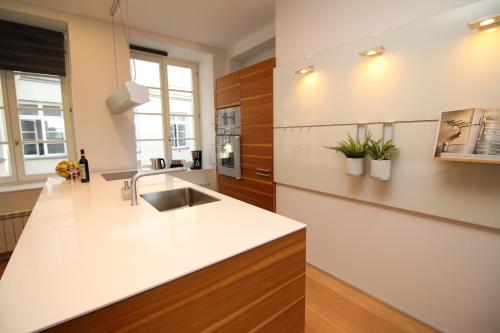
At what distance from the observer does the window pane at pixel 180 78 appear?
3990mm

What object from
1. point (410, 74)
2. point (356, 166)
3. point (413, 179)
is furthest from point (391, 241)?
point (410, 74)

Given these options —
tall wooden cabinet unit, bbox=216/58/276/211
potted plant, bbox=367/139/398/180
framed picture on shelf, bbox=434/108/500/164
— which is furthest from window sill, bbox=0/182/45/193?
framed picture on shelf, bbox=434/108/500/164

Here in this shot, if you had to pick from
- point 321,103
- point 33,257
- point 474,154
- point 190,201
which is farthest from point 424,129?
point 33,257

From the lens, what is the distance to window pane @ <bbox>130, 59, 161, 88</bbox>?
3.66 m

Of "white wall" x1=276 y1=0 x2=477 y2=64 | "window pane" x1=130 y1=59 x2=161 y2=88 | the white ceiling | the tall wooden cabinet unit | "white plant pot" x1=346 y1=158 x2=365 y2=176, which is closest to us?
"white wall" x1=276 y1=0 x2=477 y2=64

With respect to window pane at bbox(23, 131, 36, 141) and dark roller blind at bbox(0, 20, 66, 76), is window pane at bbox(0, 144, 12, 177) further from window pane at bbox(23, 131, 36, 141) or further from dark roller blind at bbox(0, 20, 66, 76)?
dark roller blind at bbox(0, 20, 66, 76)

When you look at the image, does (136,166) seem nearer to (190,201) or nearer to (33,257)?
(190,201)

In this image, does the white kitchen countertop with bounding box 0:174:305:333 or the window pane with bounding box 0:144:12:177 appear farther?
the window pane with bounding box 0:144:12:177

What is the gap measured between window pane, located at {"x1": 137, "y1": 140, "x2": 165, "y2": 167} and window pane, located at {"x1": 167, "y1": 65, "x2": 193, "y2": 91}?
3.37 ft

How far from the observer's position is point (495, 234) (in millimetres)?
1338

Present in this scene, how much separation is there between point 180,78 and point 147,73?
1.86 feet

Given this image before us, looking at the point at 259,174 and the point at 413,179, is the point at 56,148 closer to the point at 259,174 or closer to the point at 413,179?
the point at 259,174

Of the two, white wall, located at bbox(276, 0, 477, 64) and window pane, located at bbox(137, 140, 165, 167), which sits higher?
white wall, located at bbox(276, 0, 477, 64)

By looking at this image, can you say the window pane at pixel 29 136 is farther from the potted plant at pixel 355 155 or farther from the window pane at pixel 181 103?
the potted plant at pixel 355 155
